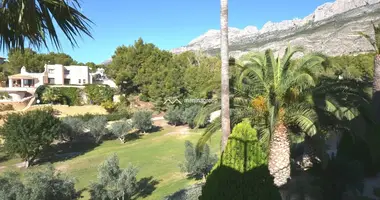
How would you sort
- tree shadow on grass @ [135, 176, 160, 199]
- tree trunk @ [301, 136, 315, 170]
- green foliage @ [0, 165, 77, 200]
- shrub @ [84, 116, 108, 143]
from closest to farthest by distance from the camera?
tree trunk @ [301, 136, 315, 170]
green foliage @ [0, 165, 77, 200]
tree shadow on grass @ [135, 176, 160, 199]
shrub @ [84, 116, 108, 143]

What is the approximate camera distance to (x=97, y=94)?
165ft

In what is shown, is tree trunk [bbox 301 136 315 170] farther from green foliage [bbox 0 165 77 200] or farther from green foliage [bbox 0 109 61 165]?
green foliage [bbox 0 109 61 165]

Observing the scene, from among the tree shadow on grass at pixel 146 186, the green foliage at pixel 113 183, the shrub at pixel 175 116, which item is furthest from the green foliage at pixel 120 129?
the green foliage at pixel 113 183

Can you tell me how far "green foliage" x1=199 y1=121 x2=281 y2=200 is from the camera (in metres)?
6.55

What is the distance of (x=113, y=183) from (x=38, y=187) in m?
3.83

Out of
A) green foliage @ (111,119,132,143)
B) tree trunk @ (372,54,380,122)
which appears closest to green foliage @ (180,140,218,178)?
tree trunk @ (372,54,380,122)

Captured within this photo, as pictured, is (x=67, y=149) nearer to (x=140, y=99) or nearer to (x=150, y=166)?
(x=150, y=166)

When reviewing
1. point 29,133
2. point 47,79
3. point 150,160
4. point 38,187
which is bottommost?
point 150,160

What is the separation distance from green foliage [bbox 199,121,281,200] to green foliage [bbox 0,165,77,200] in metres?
10.9

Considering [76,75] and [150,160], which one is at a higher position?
[76,75]

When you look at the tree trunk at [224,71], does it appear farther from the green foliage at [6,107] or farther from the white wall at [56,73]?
the white wall at [56,73]

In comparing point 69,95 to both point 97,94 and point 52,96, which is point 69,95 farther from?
point 97,94

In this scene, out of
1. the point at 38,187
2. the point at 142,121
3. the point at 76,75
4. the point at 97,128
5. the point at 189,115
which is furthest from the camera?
the point at 76,75

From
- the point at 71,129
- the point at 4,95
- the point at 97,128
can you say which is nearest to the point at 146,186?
the point at 97,128
